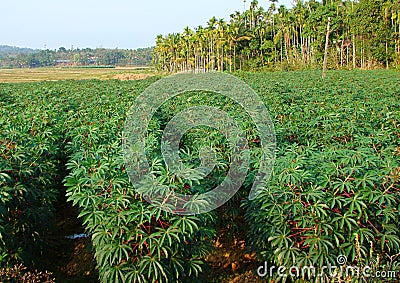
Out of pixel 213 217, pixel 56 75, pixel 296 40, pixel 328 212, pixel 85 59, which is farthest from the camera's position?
pixel 85 59

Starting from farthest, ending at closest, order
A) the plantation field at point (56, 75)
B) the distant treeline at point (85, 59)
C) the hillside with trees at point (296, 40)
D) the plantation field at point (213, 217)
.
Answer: the distant treeline at point (85, 59) < the plantation field at point (56, 75) < the hillside with trees at point (296, 40) < the plantation field at point (213, 217)

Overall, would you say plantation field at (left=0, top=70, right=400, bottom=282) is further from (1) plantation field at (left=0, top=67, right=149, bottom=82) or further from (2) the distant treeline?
(2) the distant treeline

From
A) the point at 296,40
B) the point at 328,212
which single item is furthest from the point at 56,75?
the point at 328,212

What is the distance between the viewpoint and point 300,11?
39500mm

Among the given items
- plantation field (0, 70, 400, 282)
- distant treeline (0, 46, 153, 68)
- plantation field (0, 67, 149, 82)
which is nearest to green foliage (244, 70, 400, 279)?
plantation field (0, 70, 400, 282)

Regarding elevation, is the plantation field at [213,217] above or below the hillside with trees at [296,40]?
below

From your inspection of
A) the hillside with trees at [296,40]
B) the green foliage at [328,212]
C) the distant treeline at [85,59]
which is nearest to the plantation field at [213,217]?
the green foliage at [328,212]

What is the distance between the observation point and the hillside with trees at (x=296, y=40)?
31.0 meters

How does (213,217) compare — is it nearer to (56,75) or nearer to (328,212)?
(328,212)

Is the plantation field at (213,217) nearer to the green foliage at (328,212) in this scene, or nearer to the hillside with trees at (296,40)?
the green foliage at (328,212)

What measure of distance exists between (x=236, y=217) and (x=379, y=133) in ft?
5.76

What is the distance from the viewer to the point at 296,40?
41562mm

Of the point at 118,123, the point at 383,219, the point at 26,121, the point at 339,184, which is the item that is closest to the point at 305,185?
the point at 339,184

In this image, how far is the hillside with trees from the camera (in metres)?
31.0
